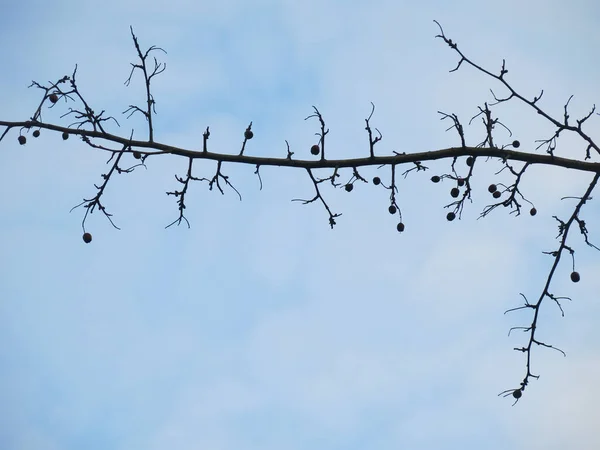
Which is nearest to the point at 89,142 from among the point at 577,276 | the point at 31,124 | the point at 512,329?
the point at 31,124

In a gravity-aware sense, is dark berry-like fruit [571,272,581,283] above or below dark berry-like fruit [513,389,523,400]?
above

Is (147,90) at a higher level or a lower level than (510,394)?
higher

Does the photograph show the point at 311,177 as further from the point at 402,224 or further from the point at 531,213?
the point at 531,213

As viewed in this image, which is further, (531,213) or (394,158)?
(531,213)

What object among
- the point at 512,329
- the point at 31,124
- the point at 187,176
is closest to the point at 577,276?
the point at 512,329

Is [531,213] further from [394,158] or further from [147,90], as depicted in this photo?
[147,90]

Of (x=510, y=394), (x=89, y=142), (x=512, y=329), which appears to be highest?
(x=89, y=142)

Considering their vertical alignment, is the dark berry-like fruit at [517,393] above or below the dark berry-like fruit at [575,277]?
below

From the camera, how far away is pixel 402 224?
22.0ft

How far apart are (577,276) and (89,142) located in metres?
4.78

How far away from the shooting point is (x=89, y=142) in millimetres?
5918

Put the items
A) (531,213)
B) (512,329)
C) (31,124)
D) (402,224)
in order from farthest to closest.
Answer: (531,213)
(402,224)
(512,329)
(31,124)

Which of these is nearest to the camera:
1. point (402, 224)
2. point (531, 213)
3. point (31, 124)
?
point (31, 124)

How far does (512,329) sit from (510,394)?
604 mm
